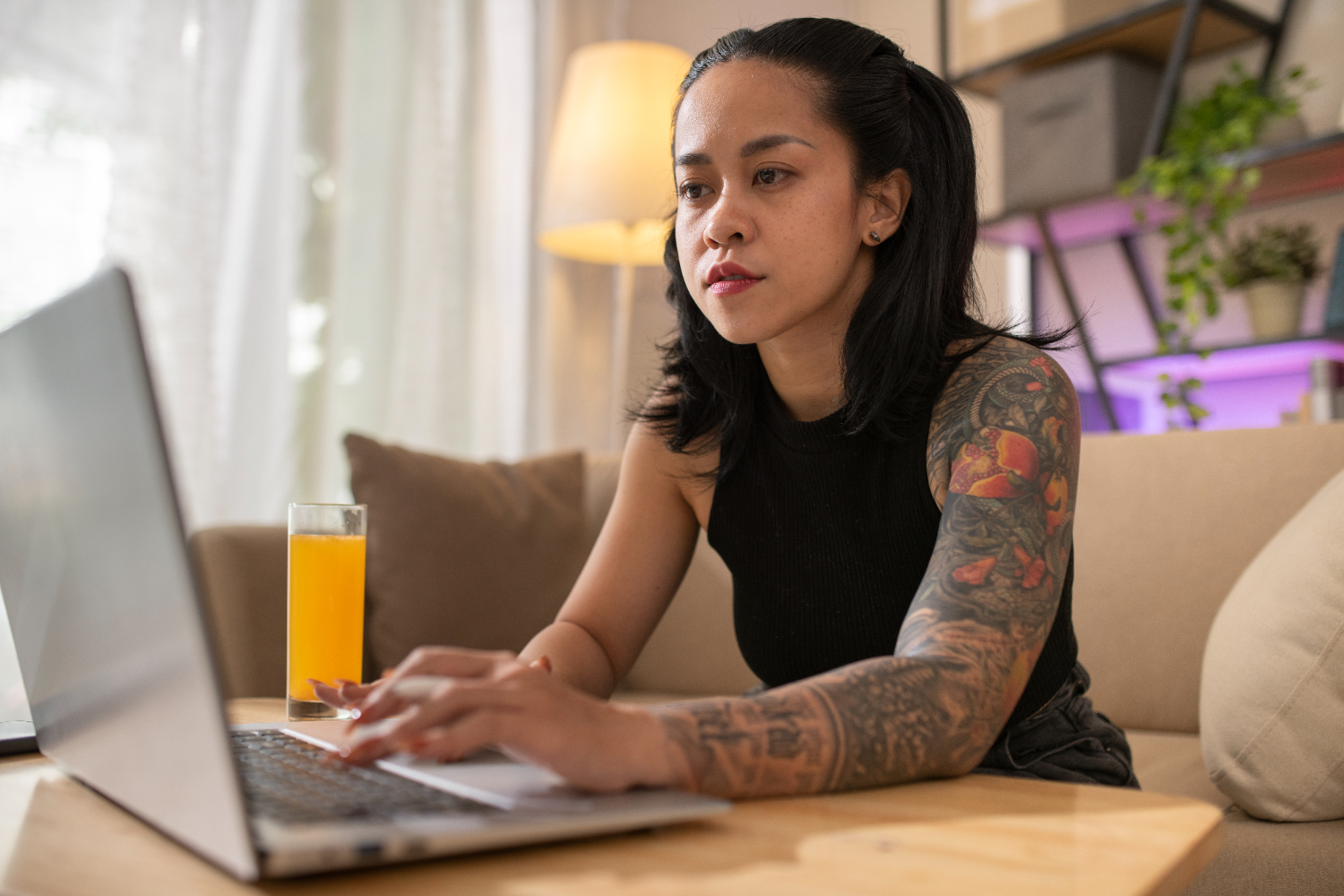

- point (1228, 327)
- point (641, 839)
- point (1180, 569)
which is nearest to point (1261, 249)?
point (1228, 327)

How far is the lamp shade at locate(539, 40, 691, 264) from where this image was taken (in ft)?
8.17

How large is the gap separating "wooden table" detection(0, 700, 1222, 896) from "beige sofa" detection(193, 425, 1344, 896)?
3.52ft

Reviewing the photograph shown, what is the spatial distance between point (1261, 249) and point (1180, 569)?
3.70 ft

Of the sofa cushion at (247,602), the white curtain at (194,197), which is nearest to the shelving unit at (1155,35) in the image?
the white curtain at (194,197)

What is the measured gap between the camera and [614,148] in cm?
251

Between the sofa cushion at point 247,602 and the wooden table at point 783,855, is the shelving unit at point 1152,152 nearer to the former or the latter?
the sofa cushion at point 247,602

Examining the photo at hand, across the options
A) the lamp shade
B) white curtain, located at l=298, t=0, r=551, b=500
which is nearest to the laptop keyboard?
white curtain, located at l=298, t=0, r=551, b=500

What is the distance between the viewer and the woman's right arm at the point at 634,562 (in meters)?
1.15

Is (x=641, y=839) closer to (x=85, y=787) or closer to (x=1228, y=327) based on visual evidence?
(x=85, y=787)

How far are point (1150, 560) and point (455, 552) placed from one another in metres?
1.16

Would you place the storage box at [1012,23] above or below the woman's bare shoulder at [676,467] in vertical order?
above

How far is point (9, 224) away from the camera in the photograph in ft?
6.04

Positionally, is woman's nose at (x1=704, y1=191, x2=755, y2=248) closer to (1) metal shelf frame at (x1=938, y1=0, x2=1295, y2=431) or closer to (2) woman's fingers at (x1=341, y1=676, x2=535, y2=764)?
(2) woman's fingers at (x1=341, y1=676, x2=535, y2=764)

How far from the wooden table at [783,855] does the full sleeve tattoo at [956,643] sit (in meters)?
0.03
